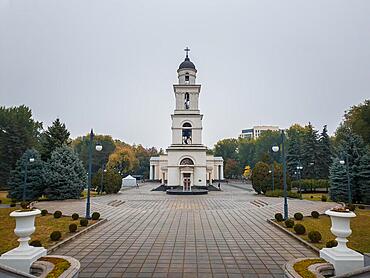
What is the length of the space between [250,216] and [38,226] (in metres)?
11.5

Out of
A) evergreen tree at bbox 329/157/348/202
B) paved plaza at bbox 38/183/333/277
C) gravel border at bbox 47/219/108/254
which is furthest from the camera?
evergreen tree at bbox 329/157/348/202

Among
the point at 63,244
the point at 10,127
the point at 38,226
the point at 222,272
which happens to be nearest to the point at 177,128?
the point at 10,127

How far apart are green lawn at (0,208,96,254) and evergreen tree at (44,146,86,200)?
30.6 ft

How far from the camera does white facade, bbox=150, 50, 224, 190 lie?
4109 cm

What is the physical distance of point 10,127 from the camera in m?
43.4

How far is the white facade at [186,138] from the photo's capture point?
41.1 m

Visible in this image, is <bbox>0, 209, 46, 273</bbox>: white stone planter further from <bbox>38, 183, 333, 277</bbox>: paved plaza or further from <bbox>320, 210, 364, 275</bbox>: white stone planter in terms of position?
<bbox>320, 210, 364, 275</bbox>: white stone planter

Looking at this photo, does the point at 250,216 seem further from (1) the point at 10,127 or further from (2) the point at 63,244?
(1) the point at 10,127

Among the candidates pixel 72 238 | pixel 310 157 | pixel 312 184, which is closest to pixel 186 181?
pixel 312 184

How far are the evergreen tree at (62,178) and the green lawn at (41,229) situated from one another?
9.33 m

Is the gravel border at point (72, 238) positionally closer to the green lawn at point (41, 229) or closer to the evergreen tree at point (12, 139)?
the green lawn at point (41, 229)

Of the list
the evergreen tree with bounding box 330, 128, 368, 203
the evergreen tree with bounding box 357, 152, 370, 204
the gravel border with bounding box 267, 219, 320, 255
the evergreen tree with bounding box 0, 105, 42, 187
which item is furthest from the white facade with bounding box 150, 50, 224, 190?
the gravel border with bounding box 267, 219, 320, 255

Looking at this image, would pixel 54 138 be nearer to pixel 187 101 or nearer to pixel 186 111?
pixel 186 111

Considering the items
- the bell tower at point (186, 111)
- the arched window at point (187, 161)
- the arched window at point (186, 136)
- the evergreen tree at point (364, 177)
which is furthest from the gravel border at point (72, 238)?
the arched window at point (186, 136)
